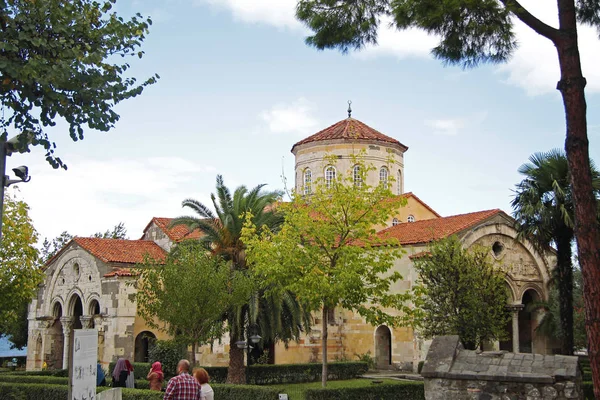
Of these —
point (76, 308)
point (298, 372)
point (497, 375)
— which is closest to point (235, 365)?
point (298, 372)

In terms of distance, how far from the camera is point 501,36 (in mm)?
13242

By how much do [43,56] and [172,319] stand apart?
12.7 meters

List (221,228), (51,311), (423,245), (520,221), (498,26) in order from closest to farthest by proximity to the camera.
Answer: (498,26), (520,221), (221,228), (423,245), (51,311)

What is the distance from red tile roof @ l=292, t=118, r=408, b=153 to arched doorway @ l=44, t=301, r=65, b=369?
1530 centimetres

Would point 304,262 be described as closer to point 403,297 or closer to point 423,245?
point 403,297

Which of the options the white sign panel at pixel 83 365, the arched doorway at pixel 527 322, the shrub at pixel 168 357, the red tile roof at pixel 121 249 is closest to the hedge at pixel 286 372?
the shrub at pixel 168 357

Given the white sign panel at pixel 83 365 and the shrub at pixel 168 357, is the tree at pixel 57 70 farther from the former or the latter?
the shrub at pixel 168 357

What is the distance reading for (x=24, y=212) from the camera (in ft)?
83.1

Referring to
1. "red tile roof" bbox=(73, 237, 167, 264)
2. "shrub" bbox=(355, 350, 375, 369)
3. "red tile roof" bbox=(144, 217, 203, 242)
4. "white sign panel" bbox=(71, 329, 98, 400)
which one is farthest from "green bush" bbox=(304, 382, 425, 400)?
"red tile roof" bbox=(144, 217, 203, 242)

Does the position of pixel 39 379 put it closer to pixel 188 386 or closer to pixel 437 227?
pixel 188 386

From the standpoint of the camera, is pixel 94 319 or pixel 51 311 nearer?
pixel 94 319

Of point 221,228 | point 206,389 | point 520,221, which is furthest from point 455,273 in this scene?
point 206,389

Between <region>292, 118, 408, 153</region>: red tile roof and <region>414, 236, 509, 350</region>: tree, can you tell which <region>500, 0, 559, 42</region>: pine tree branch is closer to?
<region>414, 236, 509, 350</region>: tree

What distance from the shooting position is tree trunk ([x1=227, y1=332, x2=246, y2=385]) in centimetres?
2406
